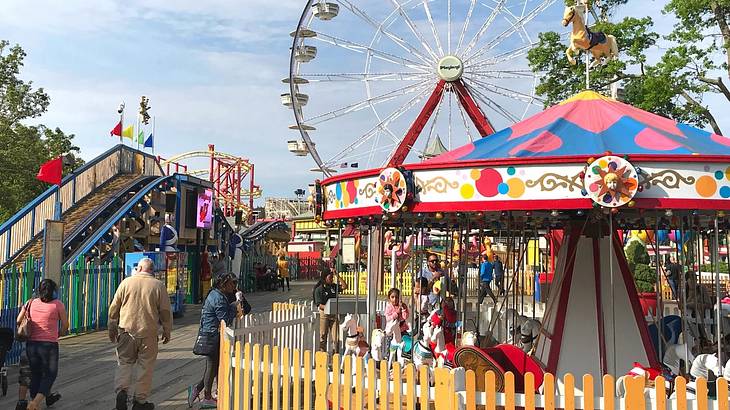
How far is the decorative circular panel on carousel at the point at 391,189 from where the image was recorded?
238 inches

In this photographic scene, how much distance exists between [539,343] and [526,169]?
2391mm

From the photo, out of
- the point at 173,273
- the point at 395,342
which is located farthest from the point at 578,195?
the point at 173,273

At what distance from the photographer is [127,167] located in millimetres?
20875

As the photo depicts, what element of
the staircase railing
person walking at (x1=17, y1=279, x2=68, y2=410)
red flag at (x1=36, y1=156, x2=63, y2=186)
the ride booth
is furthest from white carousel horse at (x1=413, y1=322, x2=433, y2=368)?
the ride booth

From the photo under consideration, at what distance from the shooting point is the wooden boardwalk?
7.64 m

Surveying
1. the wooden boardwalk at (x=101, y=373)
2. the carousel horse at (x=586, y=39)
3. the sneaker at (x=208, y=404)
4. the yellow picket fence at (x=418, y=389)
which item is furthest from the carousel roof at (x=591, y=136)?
the wooden boardwalk at (x=101, y=373)

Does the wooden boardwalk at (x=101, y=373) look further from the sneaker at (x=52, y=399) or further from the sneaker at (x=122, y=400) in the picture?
the sneaker at (x=122, y=400)

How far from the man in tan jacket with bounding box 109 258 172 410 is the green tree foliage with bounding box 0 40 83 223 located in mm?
19926

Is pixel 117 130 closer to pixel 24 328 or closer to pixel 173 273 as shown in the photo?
pixel 173 273

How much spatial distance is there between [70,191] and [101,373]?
32.4ft

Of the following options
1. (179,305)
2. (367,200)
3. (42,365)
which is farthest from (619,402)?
(179,305)

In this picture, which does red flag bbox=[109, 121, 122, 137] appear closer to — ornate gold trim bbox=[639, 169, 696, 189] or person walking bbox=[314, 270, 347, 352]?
person walking bbox=[314, 270, 347, 352]

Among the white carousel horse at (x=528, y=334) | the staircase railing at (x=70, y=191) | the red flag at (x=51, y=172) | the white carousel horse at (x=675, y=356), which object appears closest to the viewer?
the white carousel horse at (x=675, y=356)

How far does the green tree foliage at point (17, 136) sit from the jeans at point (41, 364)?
770 inches
